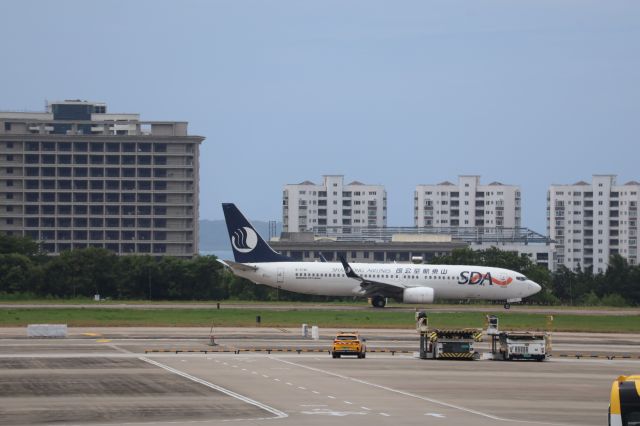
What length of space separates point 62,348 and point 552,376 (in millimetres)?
20536

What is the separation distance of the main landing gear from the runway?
35.9 metres

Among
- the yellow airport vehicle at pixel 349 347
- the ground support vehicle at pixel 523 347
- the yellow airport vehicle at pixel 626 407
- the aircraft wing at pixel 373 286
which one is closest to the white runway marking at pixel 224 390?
the yellow airport vehicle at pixel 349 347

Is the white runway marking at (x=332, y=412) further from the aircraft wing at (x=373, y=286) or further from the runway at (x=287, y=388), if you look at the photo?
the aircraft wing at (x=373, y=286)

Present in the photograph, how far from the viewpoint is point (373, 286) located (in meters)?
87.4

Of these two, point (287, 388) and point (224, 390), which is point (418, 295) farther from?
point (224, 390)

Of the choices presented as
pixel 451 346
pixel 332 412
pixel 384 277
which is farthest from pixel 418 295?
pixel 332 412

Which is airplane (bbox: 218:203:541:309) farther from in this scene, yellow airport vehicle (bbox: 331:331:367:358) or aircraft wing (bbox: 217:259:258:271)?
yellow airport vehicle (bbox: 331:331:367:358)

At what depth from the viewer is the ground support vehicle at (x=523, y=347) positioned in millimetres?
47031

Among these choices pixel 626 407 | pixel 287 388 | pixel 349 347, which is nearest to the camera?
pixel 626 407

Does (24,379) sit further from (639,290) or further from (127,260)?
(639,290)

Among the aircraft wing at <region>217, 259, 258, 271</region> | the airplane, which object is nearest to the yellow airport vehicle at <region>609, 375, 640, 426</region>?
the airplane

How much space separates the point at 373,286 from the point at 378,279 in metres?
0.60

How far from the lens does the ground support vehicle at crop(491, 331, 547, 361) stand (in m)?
47.0

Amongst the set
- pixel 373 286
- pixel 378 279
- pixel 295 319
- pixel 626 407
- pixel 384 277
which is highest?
pixel 384 277
